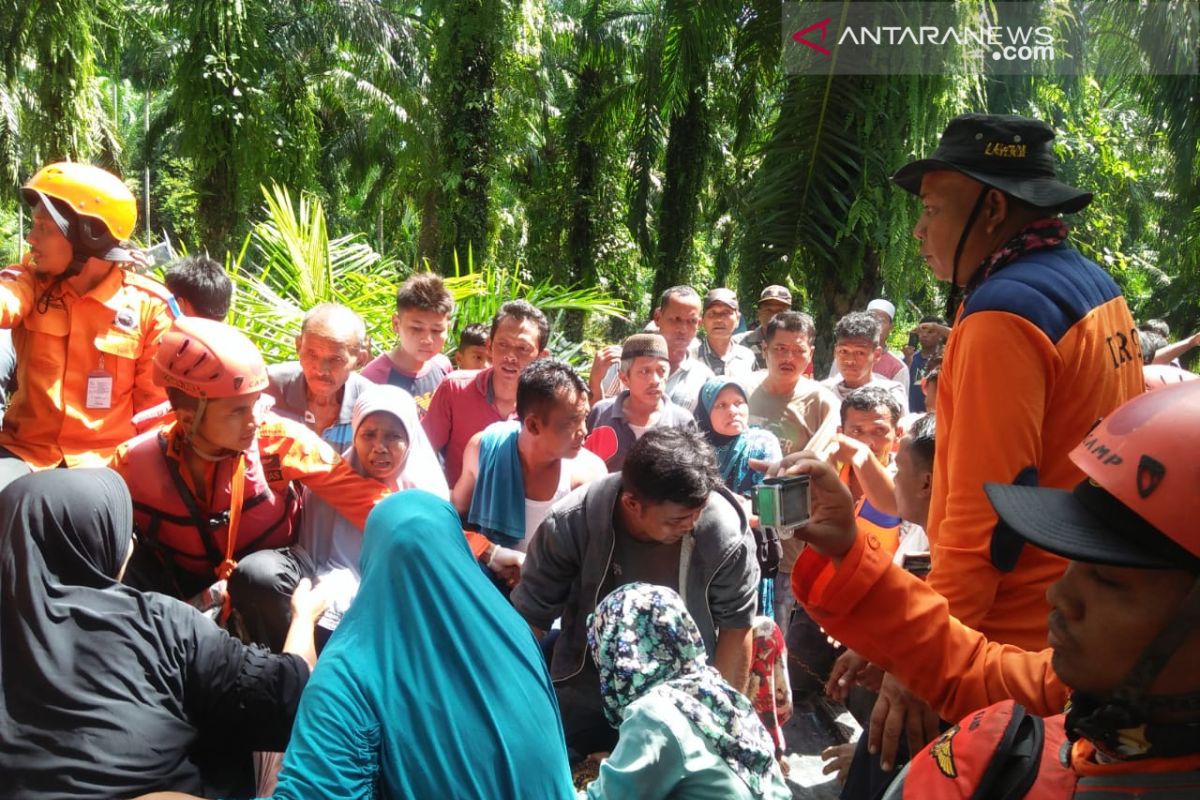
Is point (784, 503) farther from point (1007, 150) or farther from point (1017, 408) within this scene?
point (1007, 150)

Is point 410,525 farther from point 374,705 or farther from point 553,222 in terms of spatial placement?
point 553,222

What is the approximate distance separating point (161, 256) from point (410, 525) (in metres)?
5.78

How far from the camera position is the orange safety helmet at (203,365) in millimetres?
3047

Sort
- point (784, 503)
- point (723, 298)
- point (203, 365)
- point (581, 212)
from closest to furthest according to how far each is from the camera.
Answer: point (784, 503) < point (203, 365) < point (723, 298) < point (581, 212)

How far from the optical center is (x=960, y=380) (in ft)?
6.42

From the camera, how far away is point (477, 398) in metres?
4.61

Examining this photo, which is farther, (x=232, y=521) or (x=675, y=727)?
(x=232, y=521)

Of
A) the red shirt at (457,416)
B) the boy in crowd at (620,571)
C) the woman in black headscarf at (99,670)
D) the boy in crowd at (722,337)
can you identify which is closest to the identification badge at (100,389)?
the red shirt at (457,416)

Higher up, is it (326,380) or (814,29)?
(814,29)

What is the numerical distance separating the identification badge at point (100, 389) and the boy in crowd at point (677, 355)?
262 centimetres

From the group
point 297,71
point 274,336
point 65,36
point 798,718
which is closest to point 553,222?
point 297,71

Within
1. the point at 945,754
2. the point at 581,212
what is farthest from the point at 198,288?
the point at 581,212

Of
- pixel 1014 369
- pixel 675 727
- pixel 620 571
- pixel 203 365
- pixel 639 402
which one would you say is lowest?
pixel 620 571

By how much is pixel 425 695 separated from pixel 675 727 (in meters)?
0.53
